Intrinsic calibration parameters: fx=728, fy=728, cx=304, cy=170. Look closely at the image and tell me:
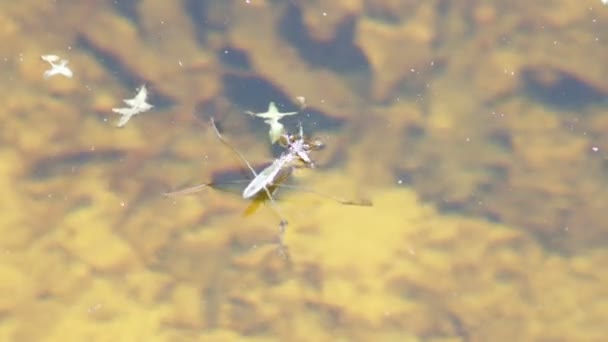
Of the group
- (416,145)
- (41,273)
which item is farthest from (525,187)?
(41,273)

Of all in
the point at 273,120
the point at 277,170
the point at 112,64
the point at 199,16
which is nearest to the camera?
the point at 277,170

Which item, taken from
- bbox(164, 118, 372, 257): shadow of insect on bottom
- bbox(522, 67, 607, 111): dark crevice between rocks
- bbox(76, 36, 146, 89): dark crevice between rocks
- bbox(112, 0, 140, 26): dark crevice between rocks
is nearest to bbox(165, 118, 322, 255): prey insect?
bbox(164, 118, 372, 257): shadow of insect on bottom

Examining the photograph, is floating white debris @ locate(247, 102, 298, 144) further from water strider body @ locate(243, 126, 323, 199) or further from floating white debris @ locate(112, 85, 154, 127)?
floating white debris @ locate(112, 85, 154, 127)

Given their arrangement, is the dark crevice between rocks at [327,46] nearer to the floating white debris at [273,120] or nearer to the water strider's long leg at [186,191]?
the floating white debris at [273,120]

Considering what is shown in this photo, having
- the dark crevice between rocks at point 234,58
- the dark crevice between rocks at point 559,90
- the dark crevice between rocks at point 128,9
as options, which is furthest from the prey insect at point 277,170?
the dark crevice between rocks at point 559,90

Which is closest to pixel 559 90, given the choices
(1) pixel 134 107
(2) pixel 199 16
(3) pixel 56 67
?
(2) pixel 199 16

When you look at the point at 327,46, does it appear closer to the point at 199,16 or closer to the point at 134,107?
the point at 199,16

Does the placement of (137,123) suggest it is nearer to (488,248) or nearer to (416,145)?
(416,145)
